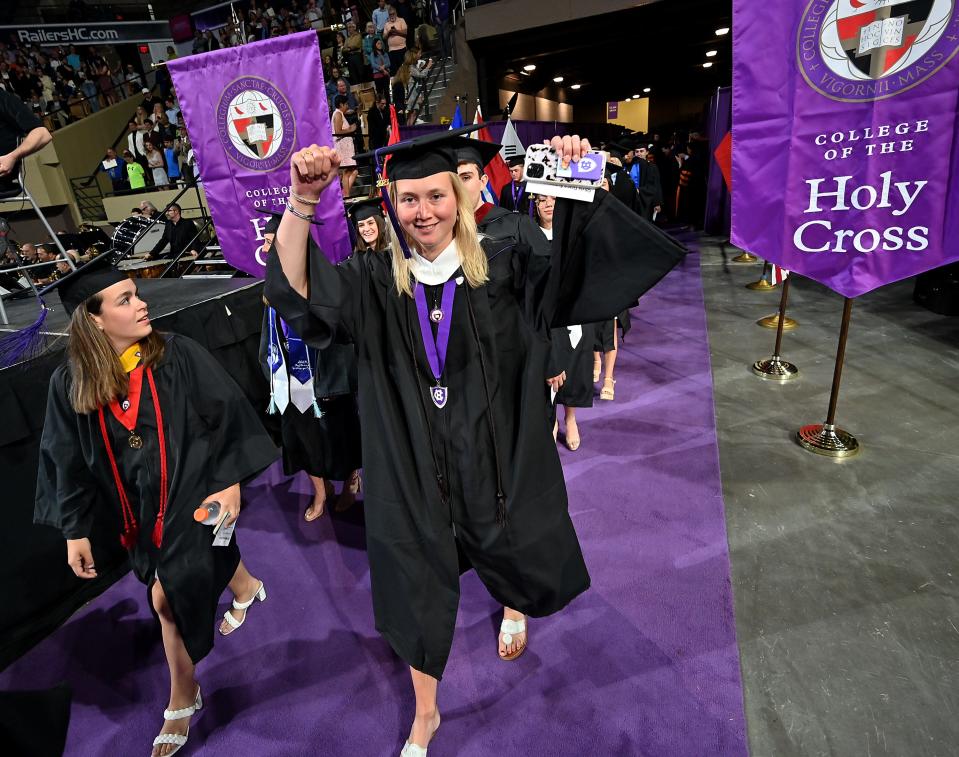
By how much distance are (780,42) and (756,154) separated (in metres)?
0.54

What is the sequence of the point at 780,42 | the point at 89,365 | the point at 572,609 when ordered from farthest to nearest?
the point at 780,42
the point at 572,609
the point at 89,365

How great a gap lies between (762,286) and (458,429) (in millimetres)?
7414

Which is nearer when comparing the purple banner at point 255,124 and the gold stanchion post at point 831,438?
the purple banner at point 255,124

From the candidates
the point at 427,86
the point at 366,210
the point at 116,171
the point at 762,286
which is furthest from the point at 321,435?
the point at 116,171

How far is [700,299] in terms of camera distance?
24.6ft

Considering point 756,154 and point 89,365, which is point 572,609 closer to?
point 89,365

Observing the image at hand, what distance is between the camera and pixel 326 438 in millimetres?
3225

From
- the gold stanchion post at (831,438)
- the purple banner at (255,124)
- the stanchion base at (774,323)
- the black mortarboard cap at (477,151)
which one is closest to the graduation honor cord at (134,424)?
the purple banner at (255,124)

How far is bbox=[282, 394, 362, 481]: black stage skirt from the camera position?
10.5 ft

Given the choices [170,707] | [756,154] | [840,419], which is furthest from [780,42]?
[170,707]

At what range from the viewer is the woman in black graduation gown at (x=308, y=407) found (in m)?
3.02

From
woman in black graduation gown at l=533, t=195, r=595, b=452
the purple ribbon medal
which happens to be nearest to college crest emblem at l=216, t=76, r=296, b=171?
the purple ribbon medal

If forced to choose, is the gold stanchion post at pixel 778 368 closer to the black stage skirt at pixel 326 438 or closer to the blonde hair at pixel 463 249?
the black stage skirt at pixel 326 438

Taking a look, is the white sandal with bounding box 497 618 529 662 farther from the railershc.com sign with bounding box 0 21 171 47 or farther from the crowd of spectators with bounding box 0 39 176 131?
the railershc.com sign with bounding box 0 21 171 47
